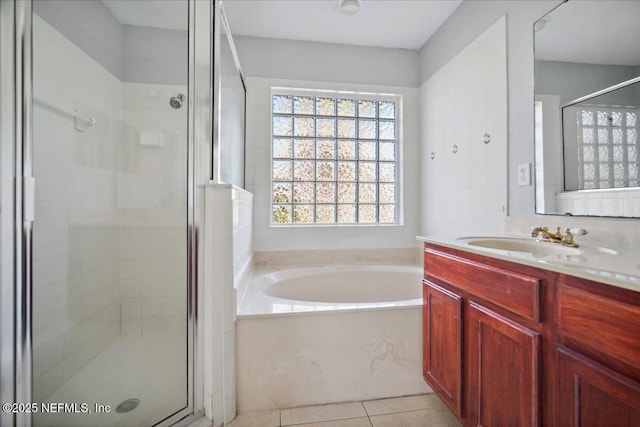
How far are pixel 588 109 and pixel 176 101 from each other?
1894 millimetres

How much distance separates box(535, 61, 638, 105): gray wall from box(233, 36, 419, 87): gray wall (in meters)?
1.34

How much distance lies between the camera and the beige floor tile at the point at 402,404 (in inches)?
55.9

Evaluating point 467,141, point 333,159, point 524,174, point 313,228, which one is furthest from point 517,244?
point 333,159

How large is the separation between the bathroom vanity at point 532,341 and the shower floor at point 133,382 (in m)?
1.20

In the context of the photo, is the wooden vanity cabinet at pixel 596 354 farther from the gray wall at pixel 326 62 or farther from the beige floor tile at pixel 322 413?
the gray wall at pixel 326 62

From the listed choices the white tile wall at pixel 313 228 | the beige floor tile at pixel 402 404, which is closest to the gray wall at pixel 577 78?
the white tile wall at pixel 313 228

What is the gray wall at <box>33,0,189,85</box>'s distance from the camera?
4.43 ft

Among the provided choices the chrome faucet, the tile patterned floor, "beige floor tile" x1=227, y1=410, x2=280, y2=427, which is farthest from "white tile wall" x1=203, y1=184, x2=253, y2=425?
the chrome faucet

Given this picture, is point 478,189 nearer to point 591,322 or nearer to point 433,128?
point 433,128

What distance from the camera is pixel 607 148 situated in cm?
116

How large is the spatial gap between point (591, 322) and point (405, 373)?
1047 mm

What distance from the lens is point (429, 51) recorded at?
2.46 m

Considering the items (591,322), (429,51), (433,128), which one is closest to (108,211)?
(591,322)

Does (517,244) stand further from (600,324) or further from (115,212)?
(115,212)
